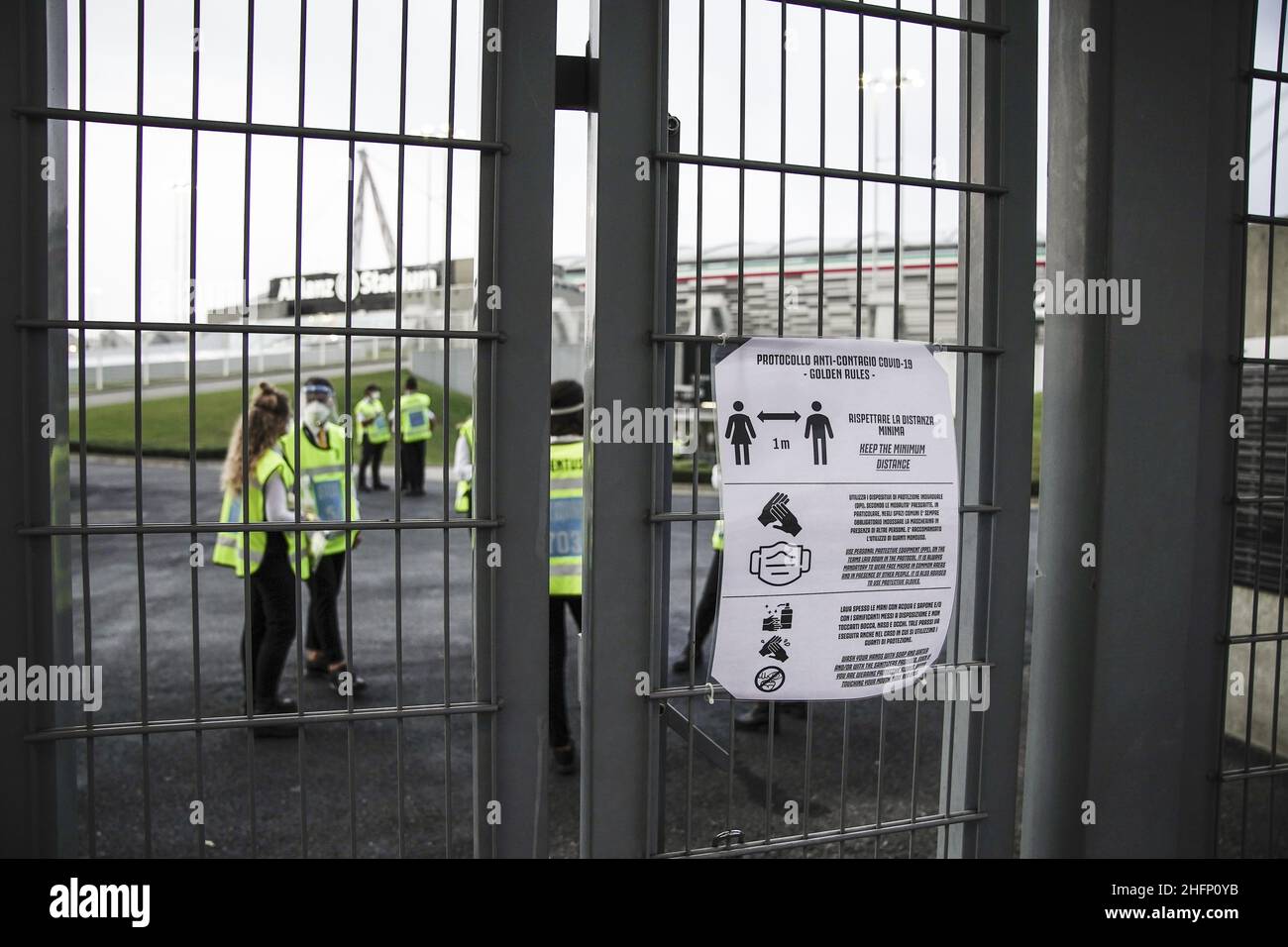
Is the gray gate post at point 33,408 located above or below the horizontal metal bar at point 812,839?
above

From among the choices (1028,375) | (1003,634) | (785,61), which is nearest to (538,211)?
(785,61)

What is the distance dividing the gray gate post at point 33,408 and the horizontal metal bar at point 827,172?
1.33 m

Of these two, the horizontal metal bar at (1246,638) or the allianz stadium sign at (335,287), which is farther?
the horizontal metal bar at (1246,638)

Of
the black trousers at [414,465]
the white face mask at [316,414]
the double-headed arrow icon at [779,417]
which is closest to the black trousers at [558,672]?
the white face mask at [316,414]

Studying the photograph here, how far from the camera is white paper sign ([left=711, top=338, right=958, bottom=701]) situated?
2.35 m

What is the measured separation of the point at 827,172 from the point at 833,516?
87 cm

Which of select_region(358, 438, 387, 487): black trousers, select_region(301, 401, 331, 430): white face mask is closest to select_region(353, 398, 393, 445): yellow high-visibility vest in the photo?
select_region(358, 438, 387, 487): black trousers

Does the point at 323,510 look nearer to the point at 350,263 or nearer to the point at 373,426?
the point at 350,263

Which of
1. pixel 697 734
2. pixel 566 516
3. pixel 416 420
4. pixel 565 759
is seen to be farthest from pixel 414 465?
pixel 697 734

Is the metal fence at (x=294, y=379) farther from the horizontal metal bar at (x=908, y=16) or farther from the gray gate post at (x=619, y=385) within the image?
the horizontal metal bar at (x=908, y=16)

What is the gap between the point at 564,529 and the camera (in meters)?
4.95

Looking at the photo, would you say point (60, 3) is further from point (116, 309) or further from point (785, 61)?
point (785, 61)

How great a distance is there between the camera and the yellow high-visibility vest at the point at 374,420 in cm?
1428
